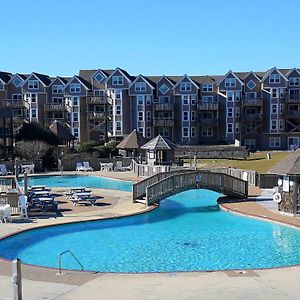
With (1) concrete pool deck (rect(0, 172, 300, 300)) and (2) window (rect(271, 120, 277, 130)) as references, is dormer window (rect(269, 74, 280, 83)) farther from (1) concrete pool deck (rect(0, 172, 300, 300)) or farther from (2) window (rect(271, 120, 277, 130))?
(1) concrete pool deck (rect(0, 172, 300, 300))

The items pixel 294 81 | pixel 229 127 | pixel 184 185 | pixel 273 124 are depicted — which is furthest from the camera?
pixel 294 81

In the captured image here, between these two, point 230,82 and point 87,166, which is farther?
point 230,82

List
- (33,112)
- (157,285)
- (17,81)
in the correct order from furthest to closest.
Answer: (17,81)
(33,112)
(157,285)

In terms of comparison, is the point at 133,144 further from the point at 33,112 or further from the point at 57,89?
the point at 57,89

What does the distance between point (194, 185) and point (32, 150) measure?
89.1ft

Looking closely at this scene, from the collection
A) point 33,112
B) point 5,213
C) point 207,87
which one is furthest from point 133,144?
point 5,213

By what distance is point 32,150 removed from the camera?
2028 inches

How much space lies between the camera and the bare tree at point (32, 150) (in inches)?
2026

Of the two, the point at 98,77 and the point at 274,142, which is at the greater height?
the point at 98,77

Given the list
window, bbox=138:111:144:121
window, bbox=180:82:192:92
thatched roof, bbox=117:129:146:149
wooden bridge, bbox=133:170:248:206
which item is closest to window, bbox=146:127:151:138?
window, bbox=138:111:144:121

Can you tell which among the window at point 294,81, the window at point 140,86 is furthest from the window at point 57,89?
the window at point 294,81

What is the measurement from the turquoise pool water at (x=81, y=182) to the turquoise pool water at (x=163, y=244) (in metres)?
14.2

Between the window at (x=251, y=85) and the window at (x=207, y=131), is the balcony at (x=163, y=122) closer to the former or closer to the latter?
the window at (x=207, y=131)

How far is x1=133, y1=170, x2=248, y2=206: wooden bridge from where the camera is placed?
27438 millimetres
